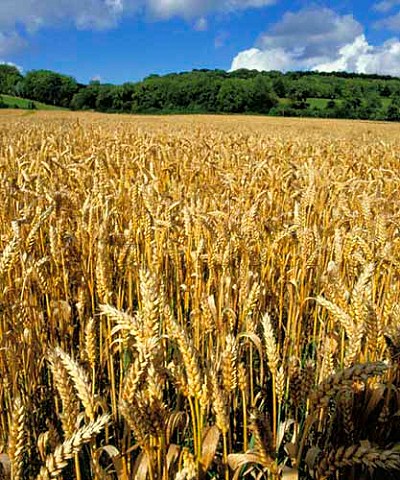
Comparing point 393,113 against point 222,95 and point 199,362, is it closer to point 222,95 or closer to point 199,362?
point 222,95

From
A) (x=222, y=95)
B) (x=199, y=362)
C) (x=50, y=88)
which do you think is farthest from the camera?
(x=50, y=88)

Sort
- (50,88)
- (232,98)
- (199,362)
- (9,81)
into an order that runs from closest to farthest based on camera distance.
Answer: (199,362)
(232,98)
(50,88)
(9,81)

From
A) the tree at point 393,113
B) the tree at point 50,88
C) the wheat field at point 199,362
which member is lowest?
the wheat field at point 199,362

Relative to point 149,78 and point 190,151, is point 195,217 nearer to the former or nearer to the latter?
point 190,151

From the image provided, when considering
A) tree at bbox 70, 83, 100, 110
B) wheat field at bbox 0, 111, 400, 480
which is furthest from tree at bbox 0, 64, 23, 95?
wheat field at bbox 0, 111, 400, 480

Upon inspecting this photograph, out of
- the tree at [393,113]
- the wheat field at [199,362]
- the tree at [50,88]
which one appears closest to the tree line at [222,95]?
the tree at [50,88]

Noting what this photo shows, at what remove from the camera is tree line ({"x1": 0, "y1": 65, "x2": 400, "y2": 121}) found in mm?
58069

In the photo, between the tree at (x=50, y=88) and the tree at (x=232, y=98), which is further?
the tree at (x=50, y=88)

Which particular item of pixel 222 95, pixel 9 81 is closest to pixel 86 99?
pixel 9 81

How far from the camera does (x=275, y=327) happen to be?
2369mm

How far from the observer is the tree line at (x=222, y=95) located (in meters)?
58.1

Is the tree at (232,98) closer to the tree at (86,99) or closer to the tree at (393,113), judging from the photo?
the tree at (86,99)

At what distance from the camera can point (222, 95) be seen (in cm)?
6303

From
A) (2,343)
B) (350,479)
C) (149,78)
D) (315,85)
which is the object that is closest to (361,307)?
(350,479)
